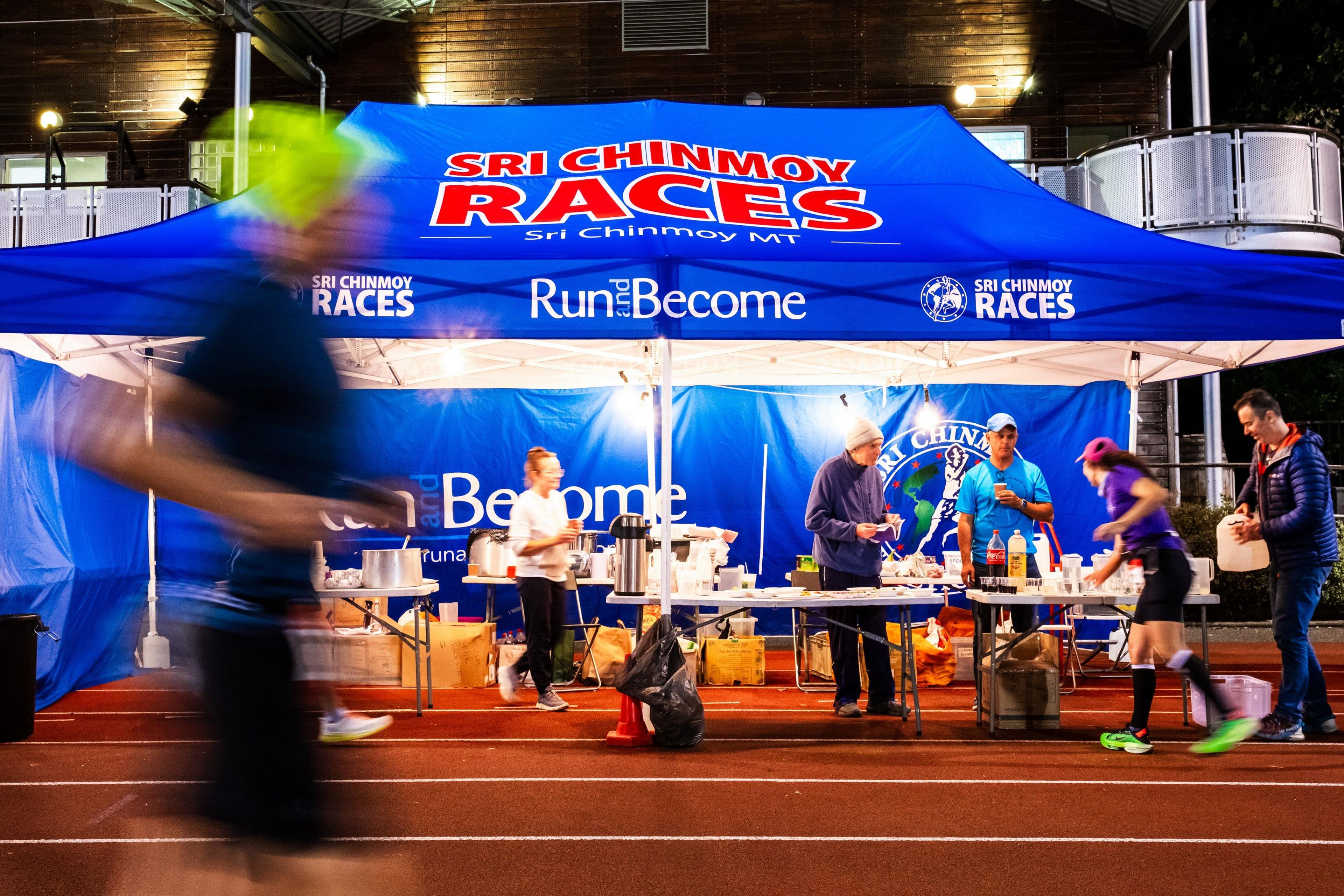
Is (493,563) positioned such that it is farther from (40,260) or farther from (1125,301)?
(1125,301)

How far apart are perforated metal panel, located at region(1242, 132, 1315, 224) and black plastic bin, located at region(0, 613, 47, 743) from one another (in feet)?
41.1

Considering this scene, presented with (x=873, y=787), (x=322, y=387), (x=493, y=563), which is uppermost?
(x=322, y=387)

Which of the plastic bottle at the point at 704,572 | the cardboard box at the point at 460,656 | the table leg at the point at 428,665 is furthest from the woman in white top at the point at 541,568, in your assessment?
the cardboard box at the point at 460,656

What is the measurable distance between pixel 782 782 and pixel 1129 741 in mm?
2228

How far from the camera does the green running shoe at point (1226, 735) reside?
5.87 m

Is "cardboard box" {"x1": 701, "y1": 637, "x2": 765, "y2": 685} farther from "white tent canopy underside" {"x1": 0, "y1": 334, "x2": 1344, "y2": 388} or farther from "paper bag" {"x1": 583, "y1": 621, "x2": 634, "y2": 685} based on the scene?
"white tent canopy underside" {"x1": 0, "y1": 334, "x2": 1344, "y2": 388}

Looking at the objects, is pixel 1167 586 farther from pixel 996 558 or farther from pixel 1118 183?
pixel 1118 183

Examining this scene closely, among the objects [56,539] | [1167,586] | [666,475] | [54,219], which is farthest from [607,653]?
[54,219]

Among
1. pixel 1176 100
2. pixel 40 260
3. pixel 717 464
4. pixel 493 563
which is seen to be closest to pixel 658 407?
pixel 717 464

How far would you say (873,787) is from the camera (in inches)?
218

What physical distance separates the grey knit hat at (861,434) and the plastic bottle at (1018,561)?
3.73 ft

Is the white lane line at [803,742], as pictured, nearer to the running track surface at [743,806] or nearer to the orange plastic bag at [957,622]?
the running track surface at [743,806]

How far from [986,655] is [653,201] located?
3.81 m

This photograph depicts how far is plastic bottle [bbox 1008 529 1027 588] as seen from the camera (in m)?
6.94
